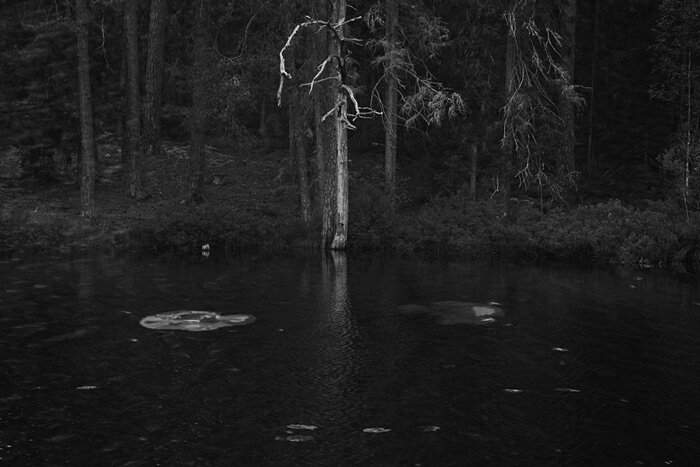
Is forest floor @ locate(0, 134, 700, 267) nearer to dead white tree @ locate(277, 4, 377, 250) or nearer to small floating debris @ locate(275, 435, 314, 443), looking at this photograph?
dead white tree @ locate(277, 4, 377, 250)

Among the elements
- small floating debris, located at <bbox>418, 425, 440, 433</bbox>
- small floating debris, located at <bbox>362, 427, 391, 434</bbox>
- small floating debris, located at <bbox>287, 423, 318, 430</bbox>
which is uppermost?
small floating debris, located at <bbox>287, 423, 318, 430</bbox>

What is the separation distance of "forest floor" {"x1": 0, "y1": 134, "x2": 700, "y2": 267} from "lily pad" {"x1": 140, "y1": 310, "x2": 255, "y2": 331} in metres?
11.9

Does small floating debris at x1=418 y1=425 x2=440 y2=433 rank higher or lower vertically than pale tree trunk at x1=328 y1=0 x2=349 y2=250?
lower

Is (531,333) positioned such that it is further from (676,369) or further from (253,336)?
(253,336)

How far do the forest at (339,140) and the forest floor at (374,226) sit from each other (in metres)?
0.08

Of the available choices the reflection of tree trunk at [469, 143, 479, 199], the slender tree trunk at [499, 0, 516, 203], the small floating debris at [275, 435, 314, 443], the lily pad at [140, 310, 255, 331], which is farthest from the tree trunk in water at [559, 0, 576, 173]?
the small floating debris at [275, 435, 314, 443]

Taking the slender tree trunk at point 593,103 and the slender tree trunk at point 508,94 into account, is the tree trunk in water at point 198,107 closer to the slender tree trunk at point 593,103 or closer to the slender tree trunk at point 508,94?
the slender tree trunk at point 508,94

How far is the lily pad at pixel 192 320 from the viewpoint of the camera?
1137 cm

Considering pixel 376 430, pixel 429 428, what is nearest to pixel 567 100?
pixel 429 428

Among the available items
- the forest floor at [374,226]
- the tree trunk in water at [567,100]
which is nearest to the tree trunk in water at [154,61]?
the forest floor at [374,226]

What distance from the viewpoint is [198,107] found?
1082 inches

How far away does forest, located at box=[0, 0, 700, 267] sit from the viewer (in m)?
23.1

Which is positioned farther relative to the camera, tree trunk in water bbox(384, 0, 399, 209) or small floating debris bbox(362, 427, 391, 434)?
tree trunk in water bbox(384, 0, 399, 209)

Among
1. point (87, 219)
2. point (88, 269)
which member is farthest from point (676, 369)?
point (87, 219)
